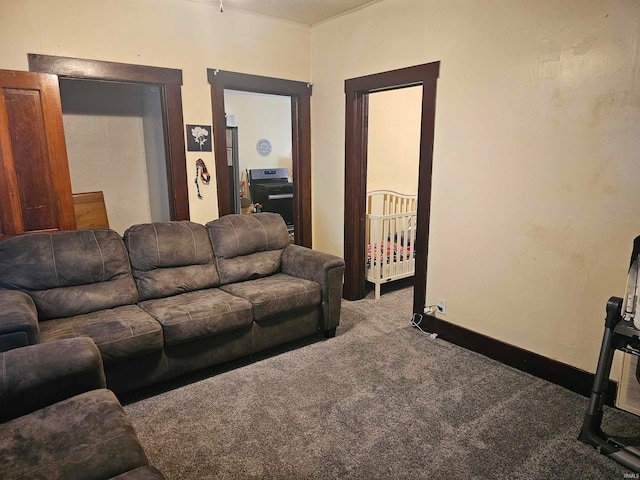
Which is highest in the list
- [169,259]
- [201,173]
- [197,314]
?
[201,173]

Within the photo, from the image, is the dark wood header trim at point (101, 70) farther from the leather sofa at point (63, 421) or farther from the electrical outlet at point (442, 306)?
the electrical outlet at point (442, 306)

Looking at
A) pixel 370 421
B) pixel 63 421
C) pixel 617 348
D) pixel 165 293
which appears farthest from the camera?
pixel 165 293

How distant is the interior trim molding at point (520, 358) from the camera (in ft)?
8.05

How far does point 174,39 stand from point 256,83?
0.80 meters

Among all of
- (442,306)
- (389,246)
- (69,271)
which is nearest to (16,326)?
(69,271)

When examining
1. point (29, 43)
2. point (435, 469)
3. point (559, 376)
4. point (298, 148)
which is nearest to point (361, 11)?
point (298, 148)

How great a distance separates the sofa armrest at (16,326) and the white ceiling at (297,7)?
2821mm

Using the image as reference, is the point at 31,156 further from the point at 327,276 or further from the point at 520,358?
the point at 520,358

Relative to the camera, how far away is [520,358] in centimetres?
277

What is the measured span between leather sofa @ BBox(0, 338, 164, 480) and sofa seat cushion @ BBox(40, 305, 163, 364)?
49 centimetres

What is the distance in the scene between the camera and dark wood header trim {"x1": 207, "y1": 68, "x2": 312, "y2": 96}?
3.65 metres

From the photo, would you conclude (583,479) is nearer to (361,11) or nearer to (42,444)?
(42,444)

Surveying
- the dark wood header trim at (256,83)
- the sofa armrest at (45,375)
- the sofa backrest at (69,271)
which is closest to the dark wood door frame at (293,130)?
the dark wood header trim at (256,83)

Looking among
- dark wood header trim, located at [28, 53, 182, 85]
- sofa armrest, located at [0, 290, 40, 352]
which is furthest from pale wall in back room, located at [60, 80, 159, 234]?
sofa armrest, located at [0, 290, 40, 352]
